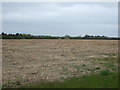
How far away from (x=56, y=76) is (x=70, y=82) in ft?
6.05

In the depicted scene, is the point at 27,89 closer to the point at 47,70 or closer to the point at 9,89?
the point at 9,89

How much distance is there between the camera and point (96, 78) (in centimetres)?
942

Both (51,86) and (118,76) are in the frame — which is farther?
(118,76)

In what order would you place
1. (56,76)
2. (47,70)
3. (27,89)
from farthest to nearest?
(47,70), (56,76), (27,89)

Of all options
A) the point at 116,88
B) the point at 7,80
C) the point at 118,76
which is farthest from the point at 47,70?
the point at 116,88

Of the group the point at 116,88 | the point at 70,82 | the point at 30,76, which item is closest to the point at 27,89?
the point at 70,82

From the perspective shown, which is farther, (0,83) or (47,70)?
(47,70)

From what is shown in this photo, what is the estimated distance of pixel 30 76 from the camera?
11188mm

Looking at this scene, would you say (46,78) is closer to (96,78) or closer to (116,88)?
(96,78)

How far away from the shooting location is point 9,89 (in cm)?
906

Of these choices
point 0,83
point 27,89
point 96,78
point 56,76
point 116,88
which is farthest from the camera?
point 56,76

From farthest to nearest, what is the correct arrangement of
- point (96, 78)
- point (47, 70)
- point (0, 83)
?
1. point (47, 70)
2. point (0, 83)
3. point (96, 78)

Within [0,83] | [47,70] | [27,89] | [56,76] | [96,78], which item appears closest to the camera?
[27,89]

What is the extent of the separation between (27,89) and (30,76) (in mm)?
2492
